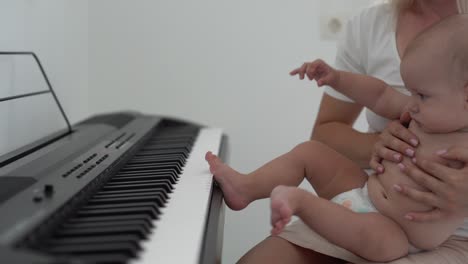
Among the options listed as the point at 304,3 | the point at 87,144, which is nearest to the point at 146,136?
the point at 87,144

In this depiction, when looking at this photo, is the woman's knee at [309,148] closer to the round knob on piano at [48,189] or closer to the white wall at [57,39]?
the round knob on piano at [48,189]

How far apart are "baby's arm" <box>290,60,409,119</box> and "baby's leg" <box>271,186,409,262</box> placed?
1.05 feet

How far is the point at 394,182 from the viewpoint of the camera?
1.04 meters

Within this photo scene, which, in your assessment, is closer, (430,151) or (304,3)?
(430,151)

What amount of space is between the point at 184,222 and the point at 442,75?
1.70ft

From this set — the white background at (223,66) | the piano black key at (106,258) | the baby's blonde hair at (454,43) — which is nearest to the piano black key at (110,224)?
the piano black key at (106,258)

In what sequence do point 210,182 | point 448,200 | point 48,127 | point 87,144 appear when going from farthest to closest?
point 48,127 < point 87,144 < point 210,182 < point 448,200

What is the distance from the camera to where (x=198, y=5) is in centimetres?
232

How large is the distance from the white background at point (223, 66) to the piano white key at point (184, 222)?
3.73 feet

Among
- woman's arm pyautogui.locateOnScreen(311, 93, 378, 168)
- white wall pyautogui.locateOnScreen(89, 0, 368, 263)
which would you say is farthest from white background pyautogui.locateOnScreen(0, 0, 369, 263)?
woman's arm pyautogui.locateOnScreen(311, 93, 378, 168)

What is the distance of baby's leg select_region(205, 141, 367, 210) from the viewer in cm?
109

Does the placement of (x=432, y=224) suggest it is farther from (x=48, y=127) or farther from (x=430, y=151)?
(x=48, y=127)

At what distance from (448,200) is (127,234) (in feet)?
1.82

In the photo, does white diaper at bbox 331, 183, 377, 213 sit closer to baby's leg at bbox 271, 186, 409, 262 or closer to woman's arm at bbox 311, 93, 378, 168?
baby's leg at bbox 271, 186, 409, 262
